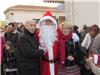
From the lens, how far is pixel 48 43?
6539mm

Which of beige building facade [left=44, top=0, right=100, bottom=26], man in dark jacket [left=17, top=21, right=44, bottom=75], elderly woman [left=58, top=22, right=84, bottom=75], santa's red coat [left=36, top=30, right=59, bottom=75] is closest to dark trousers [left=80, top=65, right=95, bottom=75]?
elderly woman [left=58, top=22, right=84, bottom=75]

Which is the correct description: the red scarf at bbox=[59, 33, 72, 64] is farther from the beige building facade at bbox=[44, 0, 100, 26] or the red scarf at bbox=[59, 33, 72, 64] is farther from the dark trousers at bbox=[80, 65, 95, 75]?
the beige building facade at bbox=[44, 0, 100, 26]

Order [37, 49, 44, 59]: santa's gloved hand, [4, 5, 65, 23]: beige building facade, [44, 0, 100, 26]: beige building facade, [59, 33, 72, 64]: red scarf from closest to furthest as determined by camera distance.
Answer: [37, 49, 44, 59]: santa's gloved hand
[59, 33, 72, 64]: red scarf
[44, 0, 100, 26]: beige building facade
[4, 5, 65, 23]: beige building facade

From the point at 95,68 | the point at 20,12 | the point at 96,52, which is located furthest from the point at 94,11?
the point at 20,12

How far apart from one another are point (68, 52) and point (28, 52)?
770mm

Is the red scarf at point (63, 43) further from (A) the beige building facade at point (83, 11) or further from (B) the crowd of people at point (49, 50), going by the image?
(A) the beige building facade at point (83, 11)

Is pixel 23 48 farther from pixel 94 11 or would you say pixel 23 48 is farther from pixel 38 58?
pixel 94 11

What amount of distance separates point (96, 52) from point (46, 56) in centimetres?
106

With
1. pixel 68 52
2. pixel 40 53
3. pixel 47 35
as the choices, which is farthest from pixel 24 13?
pixel 40 53

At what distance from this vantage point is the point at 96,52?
691 cm

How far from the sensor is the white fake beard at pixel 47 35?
6.56 metres

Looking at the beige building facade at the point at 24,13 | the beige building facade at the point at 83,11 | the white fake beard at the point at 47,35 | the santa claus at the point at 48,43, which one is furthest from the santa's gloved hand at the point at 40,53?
the beige building facade at the point at 24,13

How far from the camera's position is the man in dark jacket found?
6.23 m

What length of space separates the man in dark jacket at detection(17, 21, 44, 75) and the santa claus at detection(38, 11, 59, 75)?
15cm
